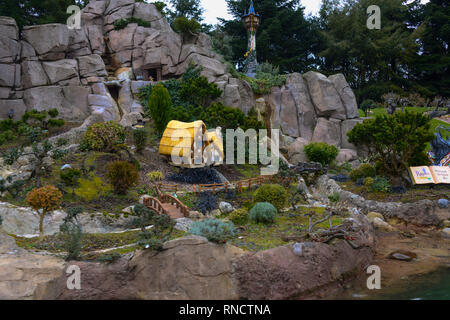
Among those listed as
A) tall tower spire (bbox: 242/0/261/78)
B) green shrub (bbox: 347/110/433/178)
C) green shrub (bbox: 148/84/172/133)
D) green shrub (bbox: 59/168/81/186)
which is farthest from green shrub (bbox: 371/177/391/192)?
tall tower spire (bbox: 242/0/261/78)

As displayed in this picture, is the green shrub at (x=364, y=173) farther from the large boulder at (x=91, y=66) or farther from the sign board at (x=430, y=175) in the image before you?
the large boulder at (x=91, y=66)

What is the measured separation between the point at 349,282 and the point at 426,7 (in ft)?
143

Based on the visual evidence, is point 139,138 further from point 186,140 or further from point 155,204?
point 155,204

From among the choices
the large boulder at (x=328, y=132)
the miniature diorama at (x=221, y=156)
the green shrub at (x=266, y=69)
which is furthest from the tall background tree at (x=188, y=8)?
the large boulder at (x=328, y=132)

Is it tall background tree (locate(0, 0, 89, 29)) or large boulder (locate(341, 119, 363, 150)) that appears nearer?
tall background tree (locate(0, 0, 89, 29))

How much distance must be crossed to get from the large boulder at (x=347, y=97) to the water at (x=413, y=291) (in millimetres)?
26052

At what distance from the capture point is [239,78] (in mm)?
33562

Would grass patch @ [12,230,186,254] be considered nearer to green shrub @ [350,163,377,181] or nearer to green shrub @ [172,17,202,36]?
green shrub @ [350,163,377,181]

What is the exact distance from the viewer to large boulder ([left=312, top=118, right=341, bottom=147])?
3378cm

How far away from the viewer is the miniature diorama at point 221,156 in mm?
9695

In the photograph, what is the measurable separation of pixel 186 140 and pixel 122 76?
16.8 m

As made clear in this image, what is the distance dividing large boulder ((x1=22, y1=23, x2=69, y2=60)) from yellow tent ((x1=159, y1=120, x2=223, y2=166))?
52.2 ft
